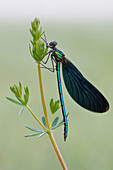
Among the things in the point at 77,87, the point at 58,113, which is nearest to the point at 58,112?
the point at 58,113

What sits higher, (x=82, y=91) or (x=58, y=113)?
(x=58, y=113)

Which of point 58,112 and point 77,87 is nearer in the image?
point 77,87

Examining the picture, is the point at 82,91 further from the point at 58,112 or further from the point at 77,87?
the point at 58,112

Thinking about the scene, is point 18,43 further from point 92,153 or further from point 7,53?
point 92,153

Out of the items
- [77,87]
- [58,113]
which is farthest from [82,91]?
[58,113]

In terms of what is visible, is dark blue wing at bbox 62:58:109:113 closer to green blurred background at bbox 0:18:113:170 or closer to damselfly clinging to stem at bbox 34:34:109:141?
damselfly clinging to stem at bbox 34:34:109:141

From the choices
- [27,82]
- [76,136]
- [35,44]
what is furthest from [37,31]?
[27,82]
